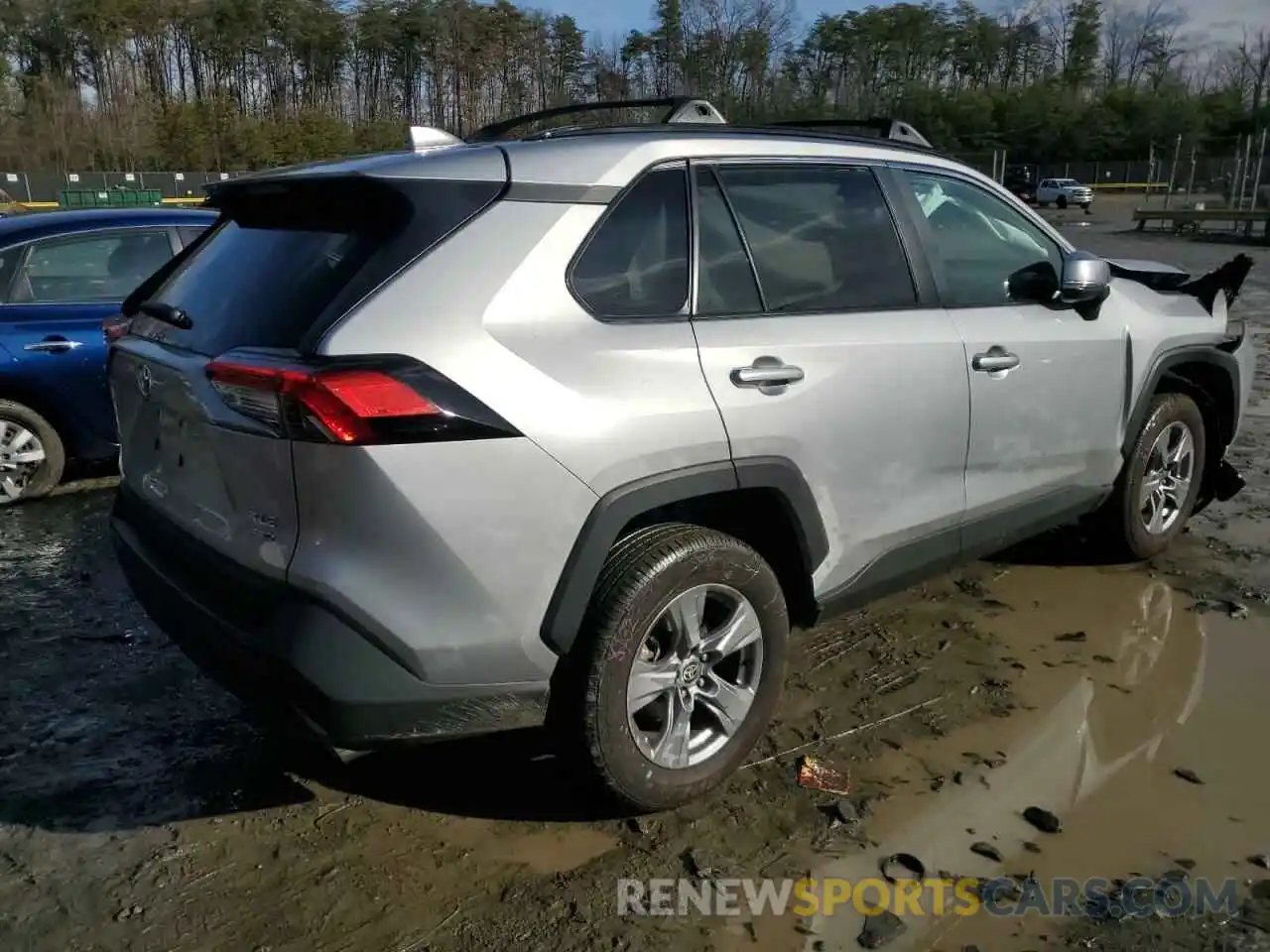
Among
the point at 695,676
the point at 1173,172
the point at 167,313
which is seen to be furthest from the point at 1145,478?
the point at 1173,172

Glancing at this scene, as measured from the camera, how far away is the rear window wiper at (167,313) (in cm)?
290

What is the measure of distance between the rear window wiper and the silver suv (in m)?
0.01

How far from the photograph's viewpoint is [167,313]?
2.99m

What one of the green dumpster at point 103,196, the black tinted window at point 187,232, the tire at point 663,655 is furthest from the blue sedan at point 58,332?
the green dumpster at point 103,196

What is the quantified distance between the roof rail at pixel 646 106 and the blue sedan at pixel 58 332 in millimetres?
2999

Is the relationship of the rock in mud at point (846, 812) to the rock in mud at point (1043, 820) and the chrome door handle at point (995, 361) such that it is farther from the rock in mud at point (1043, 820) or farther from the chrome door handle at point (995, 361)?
the chrome door handle at point (995, 361)

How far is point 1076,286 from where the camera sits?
395cm

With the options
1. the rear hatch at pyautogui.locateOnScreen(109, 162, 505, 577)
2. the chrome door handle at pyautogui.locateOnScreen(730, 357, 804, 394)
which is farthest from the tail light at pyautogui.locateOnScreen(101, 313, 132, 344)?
the chrome door handle at pyautogui.locateOnScreen(730, 357, 804, 394)

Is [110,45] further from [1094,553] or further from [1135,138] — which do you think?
[1094,553]

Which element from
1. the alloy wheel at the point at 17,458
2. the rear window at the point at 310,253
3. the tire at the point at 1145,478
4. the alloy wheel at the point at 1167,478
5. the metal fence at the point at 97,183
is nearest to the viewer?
the rear window at the point at 310,253

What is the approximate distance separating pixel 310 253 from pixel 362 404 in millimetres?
592

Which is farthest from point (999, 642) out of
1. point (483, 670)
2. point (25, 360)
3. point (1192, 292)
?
point (25, 360)

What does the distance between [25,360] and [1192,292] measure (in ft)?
19.3

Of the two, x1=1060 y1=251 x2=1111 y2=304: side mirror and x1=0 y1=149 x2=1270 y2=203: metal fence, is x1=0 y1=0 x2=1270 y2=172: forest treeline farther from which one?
x1=1060 y1=251 x2=1111 y2=304: side mirror
